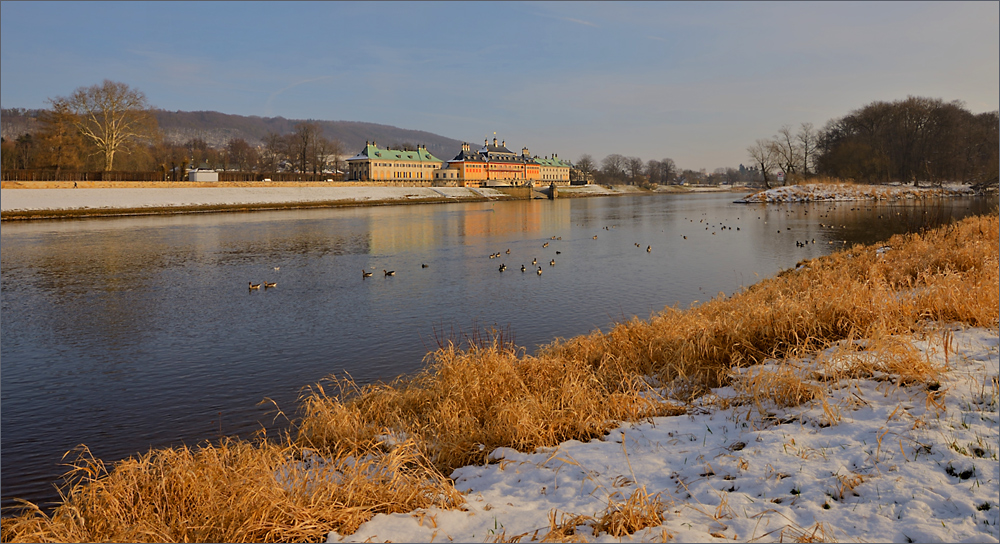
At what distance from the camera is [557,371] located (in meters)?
8.29

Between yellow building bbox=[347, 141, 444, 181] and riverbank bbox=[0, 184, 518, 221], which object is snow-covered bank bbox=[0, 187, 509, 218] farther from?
yellow building bbox=[347, 141, 444, 181]

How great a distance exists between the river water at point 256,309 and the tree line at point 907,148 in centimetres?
5704

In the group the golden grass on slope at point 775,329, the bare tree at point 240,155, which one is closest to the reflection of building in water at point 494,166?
the bare tree at point 240,155

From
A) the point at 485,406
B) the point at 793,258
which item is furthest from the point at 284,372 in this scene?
the point at 793,258

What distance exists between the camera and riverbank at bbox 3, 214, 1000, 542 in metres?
4.40

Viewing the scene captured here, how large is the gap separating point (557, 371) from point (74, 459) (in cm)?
660

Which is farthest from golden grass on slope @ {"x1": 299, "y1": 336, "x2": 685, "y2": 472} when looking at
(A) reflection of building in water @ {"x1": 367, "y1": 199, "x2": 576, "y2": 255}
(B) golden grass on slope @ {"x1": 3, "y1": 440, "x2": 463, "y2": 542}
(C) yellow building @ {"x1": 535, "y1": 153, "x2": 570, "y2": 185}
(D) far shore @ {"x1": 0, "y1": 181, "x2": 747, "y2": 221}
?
(C) yellow building @ {"x1": 535, "y1": 153, "x2": 570, "y2": 185}

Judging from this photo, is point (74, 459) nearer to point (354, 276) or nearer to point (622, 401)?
point (622, 401)

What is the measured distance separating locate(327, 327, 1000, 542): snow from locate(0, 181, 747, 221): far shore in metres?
57.9

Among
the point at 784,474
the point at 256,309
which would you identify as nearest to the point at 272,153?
the point at 256,309

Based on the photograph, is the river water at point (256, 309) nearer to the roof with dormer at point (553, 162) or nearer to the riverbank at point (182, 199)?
the riverbank at point (182, 199)

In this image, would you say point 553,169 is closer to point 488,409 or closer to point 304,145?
point 304,145

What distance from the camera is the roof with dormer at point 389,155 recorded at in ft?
437

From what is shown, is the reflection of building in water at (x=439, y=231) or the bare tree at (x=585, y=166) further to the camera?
the bare tree at (x=585, y=166)
